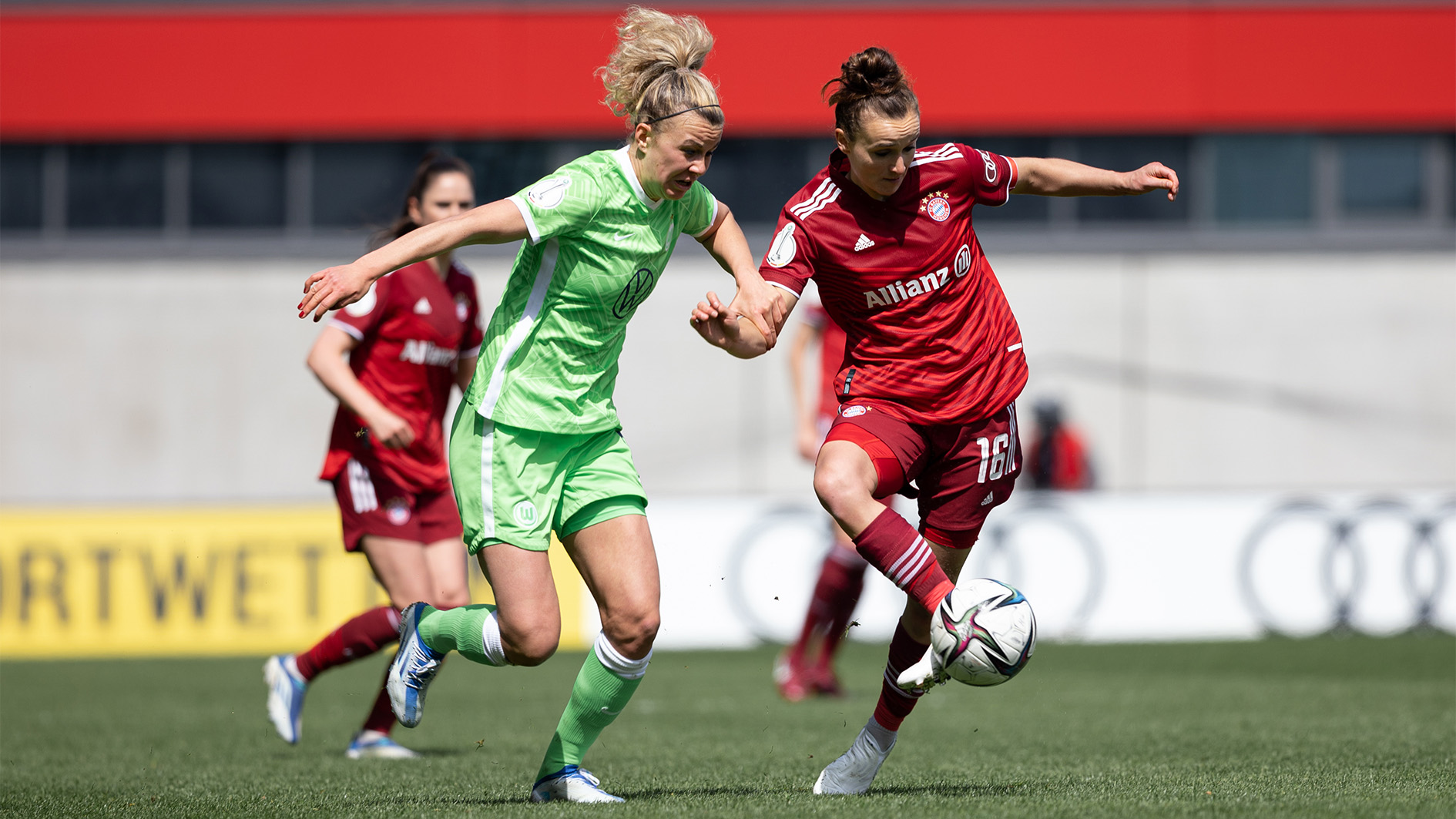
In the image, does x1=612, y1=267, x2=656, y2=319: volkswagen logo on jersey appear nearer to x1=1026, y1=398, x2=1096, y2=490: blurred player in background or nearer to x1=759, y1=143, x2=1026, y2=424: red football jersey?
x1=759, y1=143, x2=1026, y2=424: red football jersey

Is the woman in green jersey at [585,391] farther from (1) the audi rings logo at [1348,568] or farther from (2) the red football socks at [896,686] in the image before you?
(1) the audi rings logo at [1348,568]

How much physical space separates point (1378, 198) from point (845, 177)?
15.7 m

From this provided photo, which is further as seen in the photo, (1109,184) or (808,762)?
(808,762)

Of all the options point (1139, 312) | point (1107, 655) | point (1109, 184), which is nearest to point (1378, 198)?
point (1139, 312)

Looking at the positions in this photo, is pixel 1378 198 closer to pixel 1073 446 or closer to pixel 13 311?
pixel 1073 446

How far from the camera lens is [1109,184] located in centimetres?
484

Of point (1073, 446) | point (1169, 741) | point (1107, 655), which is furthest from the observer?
point (1073, 446)

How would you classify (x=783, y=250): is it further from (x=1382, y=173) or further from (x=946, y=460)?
(x=1382, y=173)

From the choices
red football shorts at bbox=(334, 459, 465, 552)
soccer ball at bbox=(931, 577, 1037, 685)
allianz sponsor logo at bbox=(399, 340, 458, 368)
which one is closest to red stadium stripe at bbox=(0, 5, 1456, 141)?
allianz sponsor logo at bbox=(399, 340, 458, 368)

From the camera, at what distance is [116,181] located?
61.7 ft

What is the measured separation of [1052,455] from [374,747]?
10.9 metres

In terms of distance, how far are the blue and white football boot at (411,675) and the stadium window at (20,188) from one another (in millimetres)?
16170

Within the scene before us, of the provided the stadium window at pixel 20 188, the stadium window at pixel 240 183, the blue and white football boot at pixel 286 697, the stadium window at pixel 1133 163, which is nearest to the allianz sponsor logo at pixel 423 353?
the blue and white football boot at pixel 286 697

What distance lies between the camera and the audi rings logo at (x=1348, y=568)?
12133 millimetres
